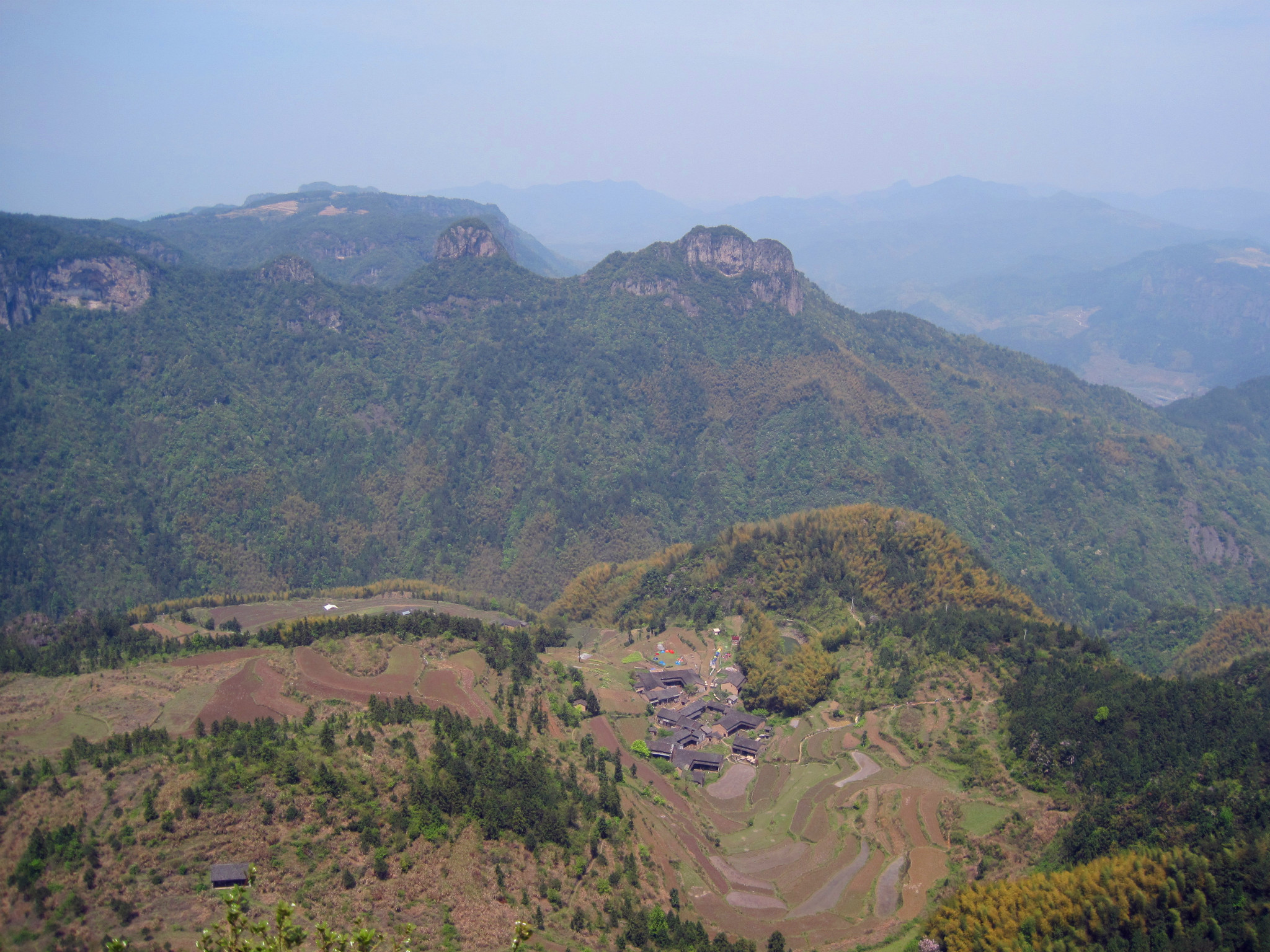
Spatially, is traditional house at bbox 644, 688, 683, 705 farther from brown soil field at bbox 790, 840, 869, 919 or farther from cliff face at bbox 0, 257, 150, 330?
cliff face at bbox 0, 257, 150, 330

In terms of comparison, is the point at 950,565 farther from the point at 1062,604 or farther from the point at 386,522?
the point at 386,522

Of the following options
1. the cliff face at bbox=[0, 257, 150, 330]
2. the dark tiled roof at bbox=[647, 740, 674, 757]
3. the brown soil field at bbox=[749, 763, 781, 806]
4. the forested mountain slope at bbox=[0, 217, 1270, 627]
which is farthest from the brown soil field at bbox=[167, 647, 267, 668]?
the cliff face at bbox=[0, 257, 150, 330]

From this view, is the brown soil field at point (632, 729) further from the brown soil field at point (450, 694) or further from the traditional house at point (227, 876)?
the traditional house at point (227, 876)

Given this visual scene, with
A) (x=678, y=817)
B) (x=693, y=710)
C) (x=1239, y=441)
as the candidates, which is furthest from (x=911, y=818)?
(x=1239, y=441)

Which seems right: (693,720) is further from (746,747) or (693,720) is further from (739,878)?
(739,878)

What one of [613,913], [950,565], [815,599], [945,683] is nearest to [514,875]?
[613,913]

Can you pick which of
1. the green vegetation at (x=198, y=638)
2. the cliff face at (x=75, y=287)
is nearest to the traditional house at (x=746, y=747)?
the green vegetation at (x=198, y=638)

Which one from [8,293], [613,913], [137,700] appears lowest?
[613,913]
